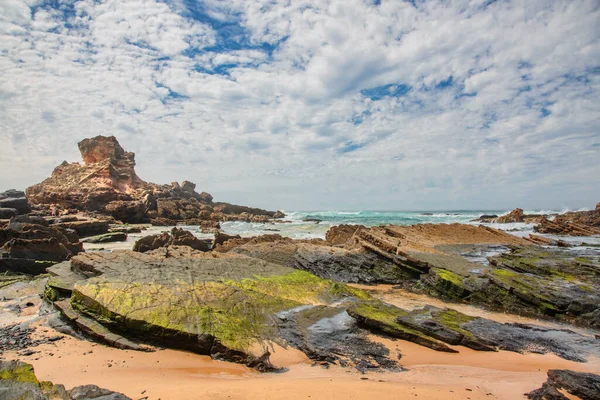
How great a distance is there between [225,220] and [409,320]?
47634mm

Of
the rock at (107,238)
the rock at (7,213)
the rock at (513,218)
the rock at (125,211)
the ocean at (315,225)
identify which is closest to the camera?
the rock at (107,238)

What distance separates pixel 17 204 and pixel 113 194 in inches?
672

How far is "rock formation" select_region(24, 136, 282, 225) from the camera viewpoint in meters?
43.9

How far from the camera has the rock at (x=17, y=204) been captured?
94.4 feet

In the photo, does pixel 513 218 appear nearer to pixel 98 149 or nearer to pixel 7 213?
pixel 7 213

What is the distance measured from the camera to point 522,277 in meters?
11.8

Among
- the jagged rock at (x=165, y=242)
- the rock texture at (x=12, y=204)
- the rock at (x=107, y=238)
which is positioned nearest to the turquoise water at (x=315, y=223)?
the rock at (x=107, y=238)

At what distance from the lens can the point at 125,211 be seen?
41.9 metres

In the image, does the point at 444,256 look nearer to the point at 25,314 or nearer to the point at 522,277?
the point at 522,277

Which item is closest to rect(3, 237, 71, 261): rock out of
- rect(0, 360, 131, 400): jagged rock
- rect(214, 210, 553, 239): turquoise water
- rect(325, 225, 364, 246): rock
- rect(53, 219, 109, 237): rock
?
rect(53, 219, 109, 237): rock

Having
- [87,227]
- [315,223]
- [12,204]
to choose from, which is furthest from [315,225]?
[12,204]

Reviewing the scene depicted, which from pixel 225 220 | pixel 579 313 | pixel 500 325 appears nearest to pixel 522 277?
pixel 579 313

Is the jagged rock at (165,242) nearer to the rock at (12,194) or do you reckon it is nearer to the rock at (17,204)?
the rock at (17,204)

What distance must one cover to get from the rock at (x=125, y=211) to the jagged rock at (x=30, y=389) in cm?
4224
